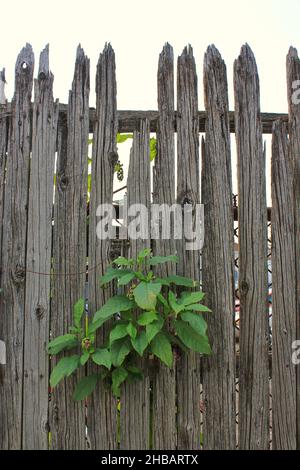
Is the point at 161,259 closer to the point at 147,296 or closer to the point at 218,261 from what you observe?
the point at 147,296

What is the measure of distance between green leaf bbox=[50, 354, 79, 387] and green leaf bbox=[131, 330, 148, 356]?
0.32 metres

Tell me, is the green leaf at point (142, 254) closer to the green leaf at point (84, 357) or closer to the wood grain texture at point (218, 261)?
the wood grain texture at point (218, 261)

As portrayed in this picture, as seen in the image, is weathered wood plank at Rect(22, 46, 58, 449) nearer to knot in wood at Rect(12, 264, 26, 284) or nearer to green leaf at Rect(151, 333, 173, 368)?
knot in wood at Rect(12, 264, 26, 284)

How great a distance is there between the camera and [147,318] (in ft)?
6.48

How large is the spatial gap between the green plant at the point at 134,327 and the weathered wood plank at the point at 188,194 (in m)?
0.12

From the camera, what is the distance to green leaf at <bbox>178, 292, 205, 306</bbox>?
2.00 metres

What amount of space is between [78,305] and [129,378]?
1.57 ft

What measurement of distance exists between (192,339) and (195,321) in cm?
11

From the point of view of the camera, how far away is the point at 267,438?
88.8 inches

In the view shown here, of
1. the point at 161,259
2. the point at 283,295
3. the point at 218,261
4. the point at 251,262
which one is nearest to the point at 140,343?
the point at 161,259
